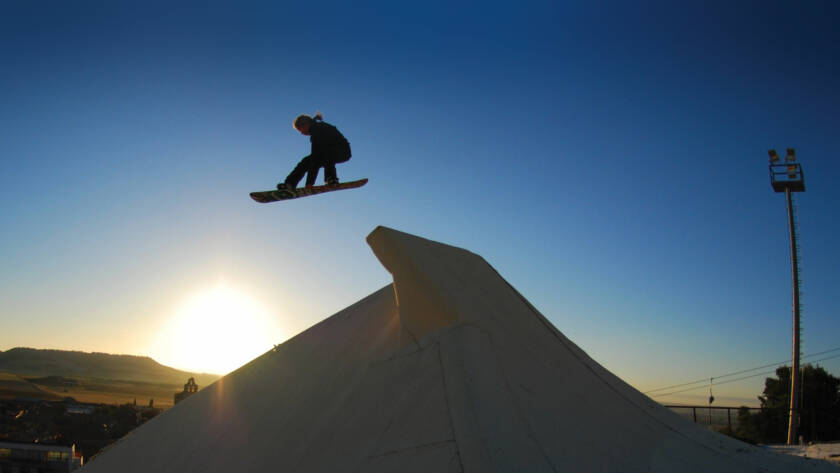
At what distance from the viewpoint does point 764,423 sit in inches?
1384

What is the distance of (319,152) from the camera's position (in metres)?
8.31

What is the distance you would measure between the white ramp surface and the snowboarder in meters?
2.73

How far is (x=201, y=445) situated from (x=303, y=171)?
4.62 m

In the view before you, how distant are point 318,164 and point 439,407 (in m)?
5.63

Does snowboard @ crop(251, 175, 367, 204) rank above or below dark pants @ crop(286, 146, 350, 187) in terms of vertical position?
below

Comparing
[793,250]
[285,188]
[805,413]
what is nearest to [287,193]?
[285,188]

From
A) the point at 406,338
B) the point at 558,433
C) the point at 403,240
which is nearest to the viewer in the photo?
the point at 558,433

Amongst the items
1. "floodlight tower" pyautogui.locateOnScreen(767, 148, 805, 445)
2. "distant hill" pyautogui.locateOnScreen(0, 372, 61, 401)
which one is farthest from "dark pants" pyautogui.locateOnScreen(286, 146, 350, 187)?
"distant hill" pyautogui.locateOnScreen(0, 372, 61, 401)

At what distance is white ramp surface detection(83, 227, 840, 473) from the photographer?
3752mm

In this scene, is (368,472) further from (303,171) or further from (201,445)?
(303,171)

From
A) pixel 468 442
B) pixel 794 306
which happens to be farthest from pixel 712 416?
pixel 468 442

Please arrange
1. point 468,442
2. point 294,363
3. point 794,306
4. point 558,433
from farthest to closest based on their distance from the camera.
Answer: point 794,306, point 294,363, point 558,433, point 468,442

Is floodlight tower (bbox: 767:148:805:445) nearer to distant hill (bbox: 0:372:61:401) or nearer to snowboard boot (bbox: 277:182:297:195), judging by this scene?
snowboard boot (bbox: 277:182:297:195)

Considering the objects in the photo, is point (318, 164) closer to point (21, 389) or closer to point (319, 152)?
point (319, 152)
